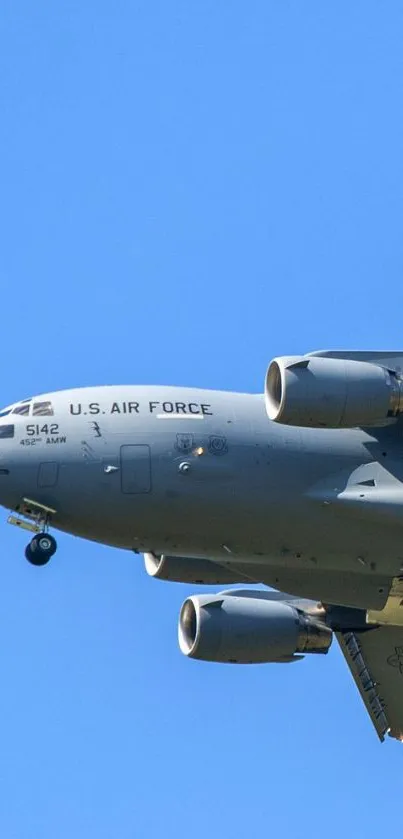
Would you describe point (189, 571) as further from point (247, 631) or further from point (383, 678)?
point (383, 678)

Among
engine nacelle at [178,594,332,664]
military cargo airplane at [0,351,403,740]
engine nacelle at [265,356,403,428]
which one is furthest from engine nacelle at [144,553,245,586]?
engine nacelle at [265,356,403,428]

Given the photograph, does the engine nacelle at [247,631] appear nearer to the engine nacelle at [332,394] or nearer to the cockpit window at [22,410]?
the cockpit window at [22,410]

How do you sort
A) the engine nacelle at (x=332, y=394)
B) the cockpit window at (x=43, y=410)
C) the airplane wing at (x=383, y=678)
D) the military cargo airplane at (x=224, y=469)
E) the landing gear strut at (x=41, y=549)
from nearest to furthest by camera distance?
the engine nacelle at (x=332, y=394) → the military cargo airplane at (x=224, y=469) → the landing gear strut at (x=41, y=549) → the cockpit window at (x=43, y=410) → the airplane wing at (x=383, y=678)

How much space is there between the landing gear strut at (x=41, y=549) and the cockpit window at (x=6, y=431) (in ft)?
4.75

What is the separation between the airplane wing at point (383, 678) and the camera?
36875mm

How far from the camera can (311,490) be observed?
31.5 m

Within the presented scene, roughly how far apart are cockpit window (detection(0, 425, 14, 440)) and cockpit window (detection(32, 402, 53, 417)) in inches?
15.8

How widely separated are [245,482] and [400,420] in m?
2.37

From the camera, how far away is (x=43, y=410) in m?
31.4

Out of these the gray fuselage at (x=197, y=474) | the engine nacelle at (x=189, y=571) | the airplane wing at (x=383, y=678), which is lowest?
the airplane wing at (x=383, y=678)

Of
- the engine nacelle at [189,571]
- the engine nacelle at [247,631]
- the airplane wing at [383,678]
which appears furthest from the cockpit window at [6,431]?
the airplane wing at [383,678]

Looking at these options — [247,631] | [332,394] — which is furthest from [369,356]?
[247,631]

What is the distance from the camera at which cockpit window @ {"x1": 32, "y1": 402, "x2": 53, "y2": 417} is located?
31.3 metres

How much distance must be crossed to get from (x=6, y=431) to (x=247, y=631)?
6.28 meters
